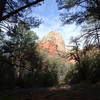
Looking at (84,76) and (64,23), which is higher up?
(64,23)

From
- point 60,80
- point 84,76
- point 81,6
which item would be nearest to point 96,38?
point 81,6

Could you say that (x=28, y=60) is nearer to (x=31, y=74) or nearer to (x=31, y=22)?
(x=31, y=74)

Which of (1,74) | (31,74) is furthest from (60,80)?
(1,74)

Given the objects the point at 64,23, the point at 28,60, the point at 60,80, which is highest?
the point at 64,23

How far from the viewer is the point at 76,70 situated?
1170 inches

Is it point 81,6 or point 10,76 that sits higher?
point 81,6

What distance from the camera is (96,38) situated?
14680mm

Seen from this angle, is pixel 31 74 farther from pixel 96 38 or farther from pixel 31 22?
pixel 31 22

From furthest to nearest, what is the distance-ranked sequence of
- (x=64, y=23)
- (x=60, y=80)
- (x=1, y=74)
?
(x=60, y=80) < (x=1, y=74) < (x=64, y=23)

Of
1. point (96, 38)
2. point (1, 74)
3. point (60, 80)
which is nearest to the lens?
point (96, 38)

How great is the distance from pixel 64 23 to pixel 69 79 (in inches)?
642

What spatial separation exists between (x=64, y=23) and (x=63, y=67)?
65.4ft

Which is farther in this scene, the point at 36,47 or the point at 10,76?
the point at 36,47

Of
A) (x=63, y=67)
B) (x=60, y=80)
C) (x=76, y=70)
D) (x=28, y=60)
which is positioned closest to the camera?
(x=28, y=60)
